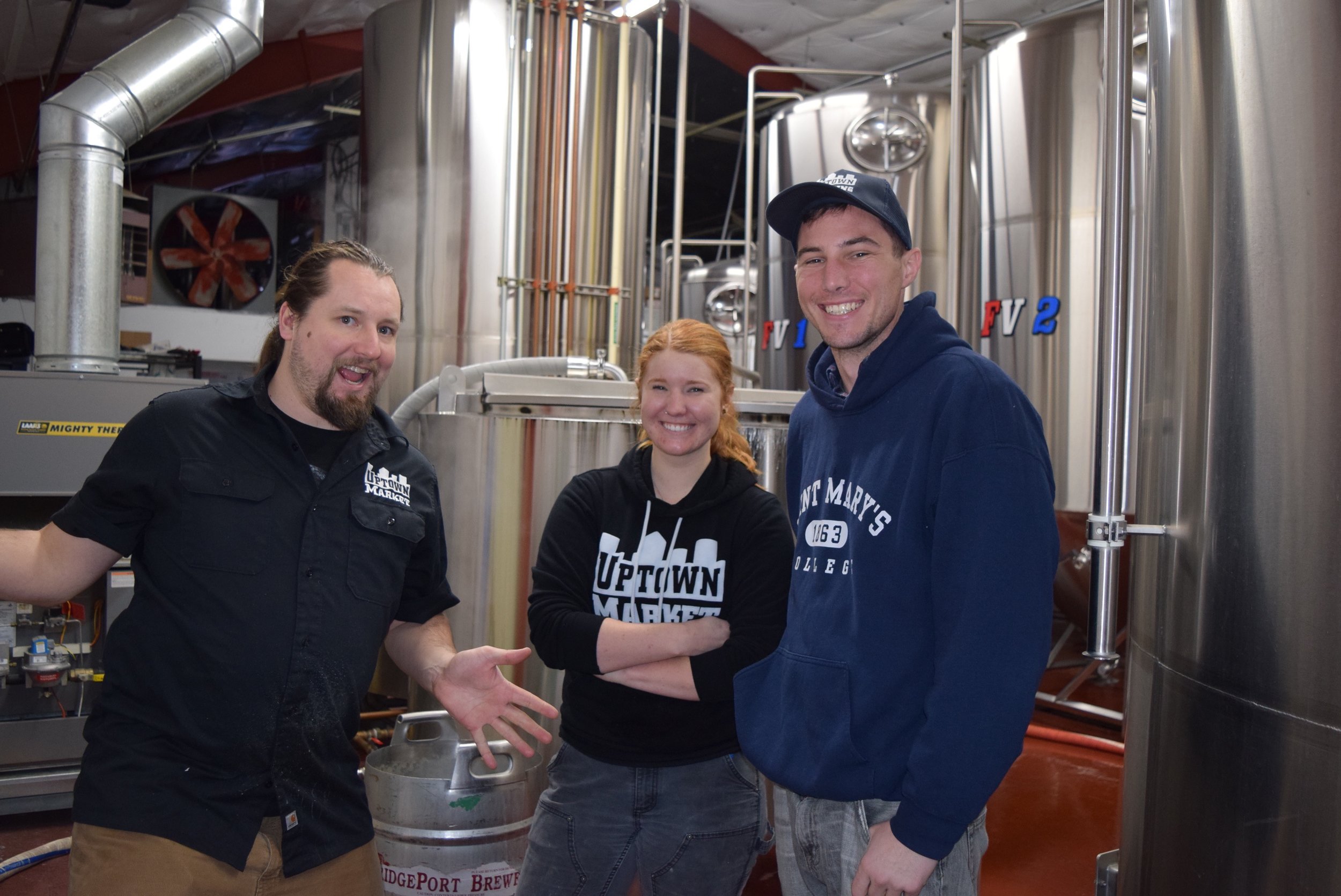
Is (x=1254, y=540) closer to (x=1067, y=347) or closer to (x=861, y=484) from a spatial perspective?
(x=861, y=484)

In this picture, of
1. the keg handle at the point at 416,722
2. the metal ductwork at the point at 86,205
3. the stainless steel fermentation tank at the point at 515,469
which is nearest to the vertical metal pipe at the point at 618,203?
the stainless steel fermentation tank at the point at 515,469

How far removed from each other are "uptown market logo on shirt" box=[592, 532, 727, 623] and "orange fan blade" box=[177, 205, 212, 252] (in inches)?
366

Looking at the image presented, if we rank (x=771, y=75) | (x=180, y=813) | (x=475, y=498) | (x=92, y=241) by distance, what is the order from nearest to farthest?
(x=180, y=813) < (x=475, y=498) < (x=92, y=241) < (x=771, y=75)

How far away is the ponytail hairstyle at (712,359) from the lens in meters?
1.92

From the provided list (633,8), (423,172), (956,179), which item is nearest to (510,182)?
(423,172)

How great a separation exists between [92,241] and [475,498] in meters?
2.04

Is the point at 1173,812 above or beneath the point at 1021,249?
beneath

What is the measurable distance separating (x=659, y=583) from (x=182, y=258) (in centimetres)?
931

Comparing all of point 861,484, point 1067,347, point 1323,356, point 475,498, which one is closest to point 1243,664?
point 1323,356

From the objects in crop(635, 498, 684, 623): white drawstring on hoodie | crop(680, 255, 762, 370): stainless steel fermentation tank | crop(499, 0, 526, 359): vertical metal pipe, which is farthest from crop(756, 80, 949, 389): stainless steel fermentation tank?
crop(635, 498, 684, 623): white drawstring on hoodie

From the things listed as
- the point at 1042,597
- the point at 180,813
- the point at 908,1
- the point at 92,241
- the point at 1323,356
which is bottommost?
the point at 180,813

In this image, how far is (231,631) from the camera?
5.21ft

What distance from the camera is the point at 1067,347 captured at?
14.9 ft

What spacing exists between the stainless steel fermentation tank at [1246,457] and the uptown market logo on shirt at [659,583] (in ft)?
2.53
